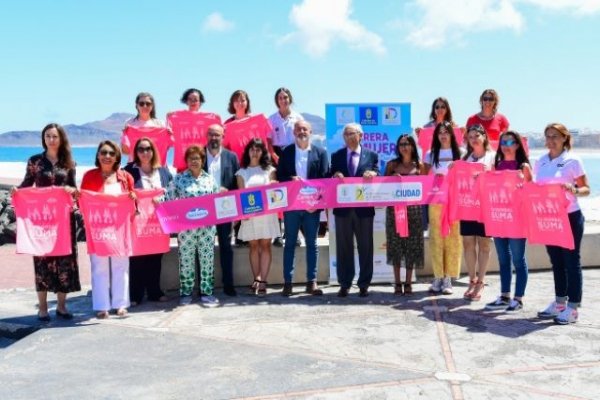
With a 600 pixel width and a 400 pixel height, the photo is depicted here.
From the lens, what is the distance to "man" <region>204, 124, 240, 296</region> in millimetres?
7125

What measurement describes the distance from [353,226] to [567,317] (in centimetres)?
256

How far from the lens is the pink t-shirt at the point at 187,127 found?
8188 mm

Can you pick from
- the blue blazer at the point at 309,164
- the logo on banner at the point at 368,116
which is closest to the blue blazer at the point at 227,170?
the blue blazer at the point at 309,164

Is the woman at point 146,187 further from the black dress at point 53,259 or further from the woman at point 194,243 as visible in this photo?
the black dress at point 53,259

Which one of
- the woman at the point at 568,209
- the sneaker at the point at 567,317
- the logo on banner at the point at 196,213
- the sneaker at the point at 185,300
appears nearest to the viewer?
the woman at the point at 568,209

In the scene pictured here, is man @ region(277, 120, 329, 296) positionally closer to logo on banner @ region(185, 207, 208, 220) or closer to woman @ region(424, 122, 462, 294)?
logo on banner @ region(185, 207, 208, 220)

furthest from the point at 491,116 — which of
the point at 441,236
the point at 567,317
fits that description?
the point at 567,317

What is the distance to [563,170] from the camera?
5832mm

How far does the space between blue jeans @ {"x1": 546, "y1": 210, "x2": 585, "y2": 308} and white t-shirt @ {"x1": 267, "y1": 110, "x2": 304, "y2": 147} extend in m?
3.62

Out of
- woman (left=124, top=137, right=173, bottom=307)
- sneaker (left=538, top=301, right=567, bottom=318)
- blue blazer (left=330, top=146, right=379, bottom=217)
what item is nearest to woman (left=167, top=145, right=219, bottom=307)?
woman (left=124, top=137, right=173, bottom=307)

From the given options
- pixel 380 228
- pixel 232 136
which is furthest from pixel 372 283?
pixel 232 136

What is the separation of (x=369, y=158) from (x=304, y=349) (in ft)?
9.15

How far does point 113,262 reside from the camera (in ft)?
21.2

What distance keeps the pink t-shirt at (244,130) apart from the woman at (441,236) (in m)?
2.26
